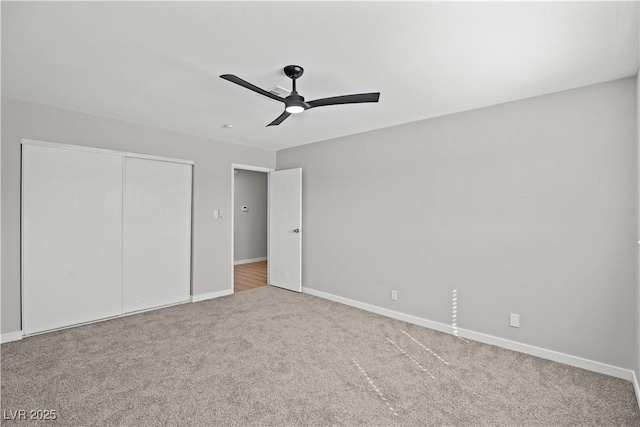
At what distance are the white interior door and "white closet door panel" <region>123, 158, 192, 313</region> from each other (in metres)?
Result: 1.44

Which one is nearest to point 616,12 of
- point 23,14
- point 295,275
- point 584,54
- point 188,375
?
point 584,54

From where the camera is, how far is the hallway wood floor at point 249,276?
5.48 meters

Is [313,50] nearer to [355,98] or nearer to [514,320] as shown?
[355,98]

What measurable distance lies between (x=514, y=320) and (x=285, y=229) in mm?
3423

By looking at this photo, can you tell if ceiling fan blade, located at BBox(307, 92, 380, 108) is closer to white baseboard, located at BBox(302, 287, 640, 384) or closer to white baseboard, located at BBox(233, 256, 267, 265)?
white baseboard, located at BBox(302, 287, 640, 384)

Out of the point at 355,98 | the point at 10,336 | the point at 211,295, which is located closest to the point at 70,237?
the point at 10,336

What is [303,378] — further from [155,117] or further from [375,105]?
[155,117]

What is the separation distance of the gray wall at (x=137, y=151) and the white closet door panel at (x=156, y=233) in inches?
6.1

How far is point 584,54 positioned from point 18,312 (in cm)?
536

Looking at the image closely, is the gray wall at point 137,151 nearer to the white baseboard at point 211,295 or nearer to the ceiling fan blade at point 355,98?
the white baseboard at point 211,295

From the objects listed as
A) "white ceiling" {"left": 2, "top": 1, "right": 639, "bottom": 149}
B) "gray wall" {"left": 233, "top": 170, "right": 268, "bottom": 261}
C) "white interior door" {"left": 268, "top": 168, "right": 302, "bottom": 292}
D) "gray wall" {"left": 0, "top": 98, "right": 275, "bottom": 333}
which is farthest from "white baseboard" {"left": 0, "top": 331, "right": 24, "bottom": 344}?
"gray wall" {"left": 233, "top": 170, "right": 268, "bottom": 261}

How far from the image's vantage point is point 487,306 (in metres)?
3.22

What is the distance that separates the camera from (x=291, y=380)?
2.50 meters

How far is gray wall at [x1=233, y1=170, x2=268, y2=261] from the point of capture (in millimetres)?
7582
